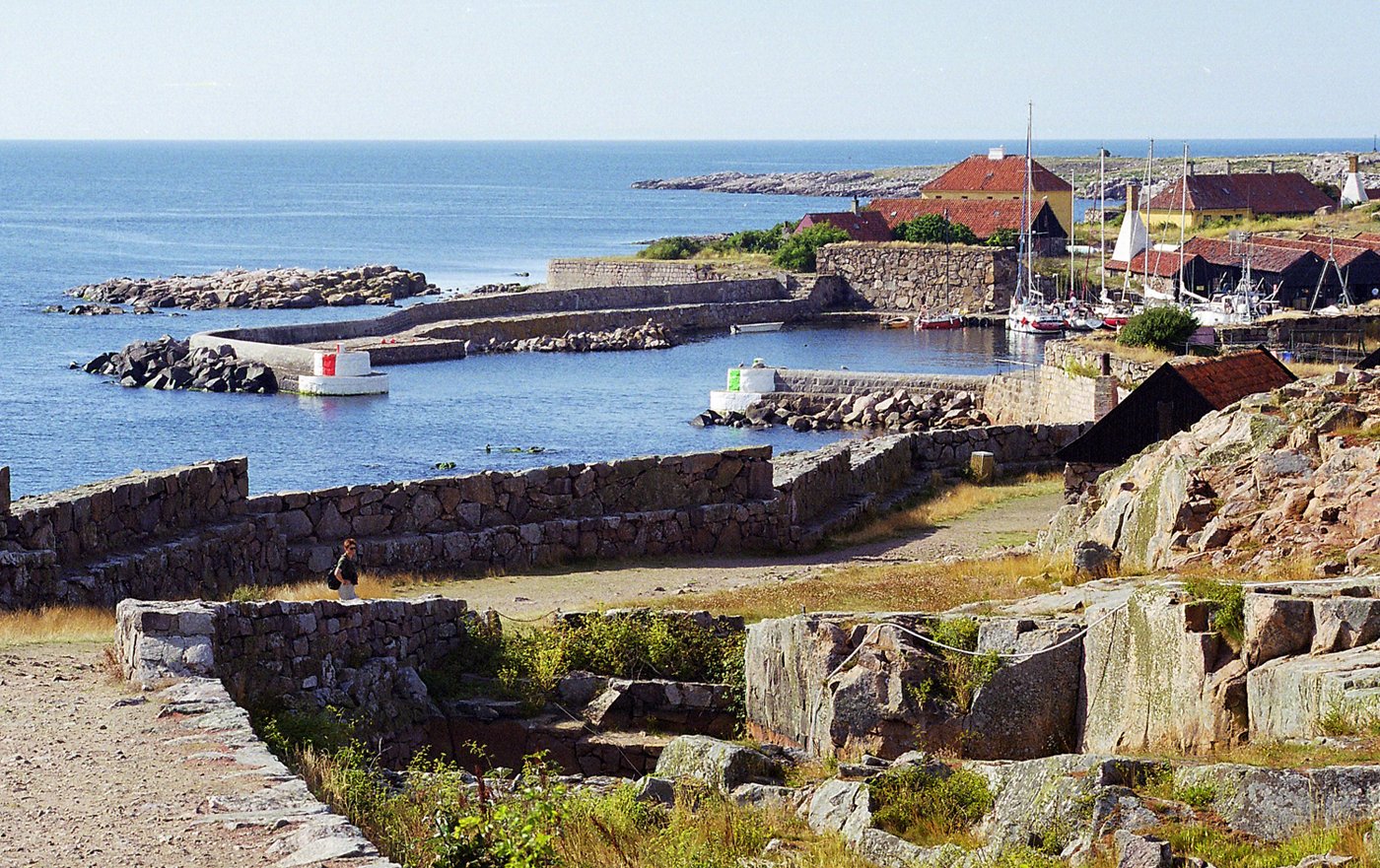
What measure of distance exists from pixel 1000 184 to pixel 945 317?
22.7 meters

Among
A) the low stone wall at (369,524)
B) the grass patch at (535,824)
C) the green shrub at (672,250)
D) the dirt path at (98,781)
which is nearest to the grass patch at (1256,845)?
the grass patch at (535,824)

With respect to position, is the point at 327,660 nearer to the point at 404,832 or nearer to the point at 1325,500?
the point at 404,832

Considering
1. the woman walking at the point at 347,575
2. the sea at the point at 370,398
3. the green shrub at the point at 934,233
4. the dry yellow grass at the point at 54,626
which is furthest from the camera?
the green shrub at the point at 934,233

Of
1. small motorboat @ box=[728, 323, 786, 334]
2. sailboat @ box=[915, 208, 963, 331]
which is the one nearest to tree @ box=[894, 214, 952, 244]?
sailboat @ box=[915, 208, 963, 331]

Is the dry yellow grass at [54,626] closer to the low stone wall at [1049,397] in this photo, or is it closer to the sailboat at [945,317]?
the low stone wall at [1049,397]

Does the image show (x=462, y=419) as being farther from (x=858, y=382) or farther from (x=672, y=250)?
(x=672, y=250)

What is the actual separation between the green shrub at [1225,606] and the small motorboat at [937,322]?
73.8 meters

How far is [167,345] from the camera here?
6284cm

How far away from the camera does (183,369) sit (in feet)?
196

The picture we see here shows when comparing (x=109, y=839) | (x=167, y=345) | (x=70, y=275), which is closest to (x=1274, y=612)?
(x=109, y=839)

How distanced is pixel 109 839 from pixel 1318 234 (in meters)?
76.1

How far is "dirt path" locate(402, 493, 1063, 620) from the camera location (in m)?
18.3

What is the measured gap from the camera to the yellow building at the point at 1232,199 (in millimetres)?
99188

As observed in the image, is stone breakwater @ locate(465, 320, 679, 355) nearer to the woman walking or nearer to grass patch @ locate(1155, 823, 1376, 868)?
the woman walking
